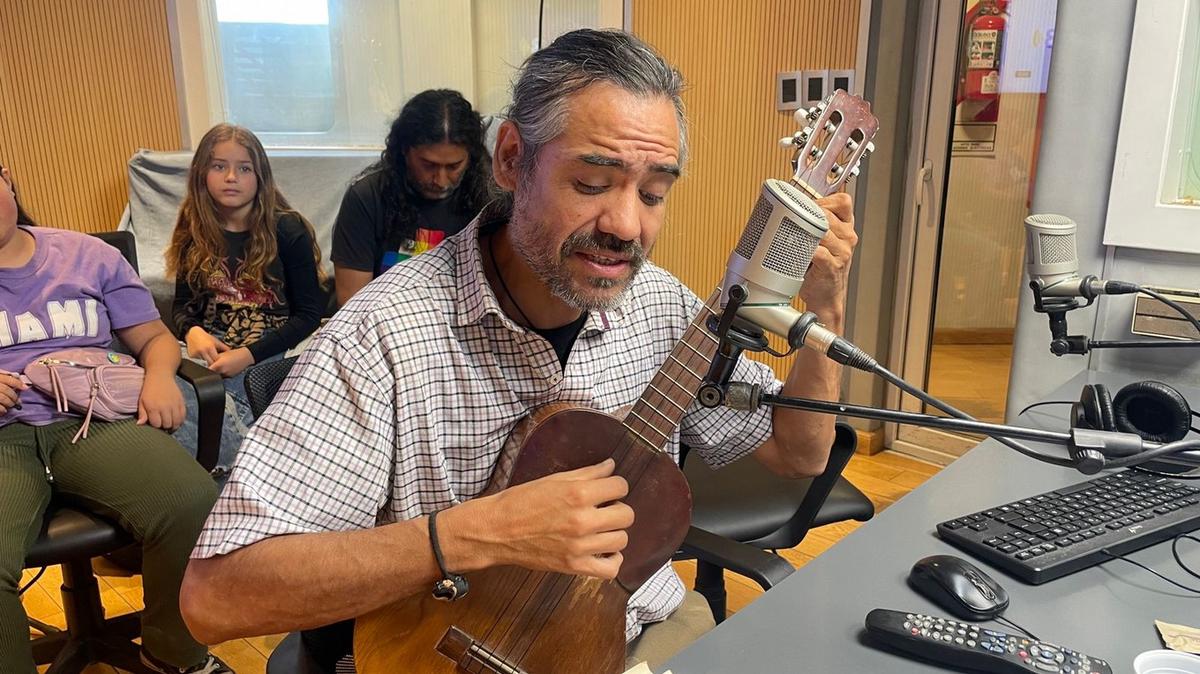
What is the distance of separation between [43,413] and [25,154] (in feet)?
5.45

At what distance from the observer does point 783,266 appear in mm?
707

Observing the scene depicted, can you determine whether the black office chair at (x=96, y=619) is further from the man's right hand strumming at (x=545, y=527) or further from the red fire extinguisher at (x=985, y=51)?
the red fire extinguisher at (x=985, y=51)

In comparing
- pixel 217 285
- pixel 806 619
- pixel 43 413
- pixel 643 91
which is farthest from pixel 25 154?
pixel 806 619

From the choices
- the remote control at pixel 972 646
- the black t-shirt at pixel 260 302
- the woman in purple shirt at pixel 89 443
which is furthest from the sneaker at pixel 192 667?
the remote control at pixel 972 646

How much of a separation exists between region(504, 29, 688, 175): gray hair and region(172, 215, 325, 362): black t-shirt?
1732 millimetres

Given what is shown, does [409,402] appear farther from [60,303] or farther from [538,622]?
[60,303]

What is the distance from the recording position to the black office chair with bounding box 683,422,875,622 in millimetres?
1697

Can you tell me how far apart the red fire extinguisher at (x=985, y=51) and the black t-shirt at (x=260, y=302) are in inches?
94.4

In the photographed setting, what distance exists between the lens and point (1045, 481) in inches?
50.9

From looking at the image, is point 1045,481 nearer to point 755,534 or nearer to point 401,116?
point 755,534

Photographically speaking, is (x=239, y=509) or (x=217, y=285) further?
(x=217, y=285)

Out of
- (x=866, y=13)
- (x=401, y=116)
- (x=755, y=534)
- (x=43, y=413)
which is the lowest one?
(x=755, y=534)

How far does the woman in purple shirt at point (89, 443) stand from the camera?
1.70 meters

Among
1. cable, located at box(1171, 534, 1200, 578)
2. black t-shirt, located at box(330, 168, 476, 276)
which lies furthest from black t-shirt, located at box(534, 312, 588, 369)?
black t-shirt, located at box(330, 168, 476, 276)
